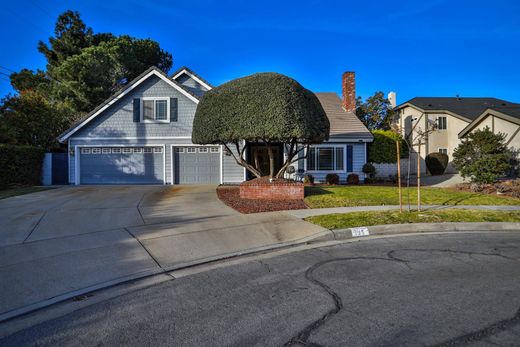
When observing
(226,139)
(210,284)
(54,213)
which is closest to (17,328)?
(210,284)

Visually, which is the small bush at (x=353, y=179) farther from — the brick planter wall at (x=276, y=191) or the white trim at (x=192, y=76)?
the white trim at (x=192, y=76)

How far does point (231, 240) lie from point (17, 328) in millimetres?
3957

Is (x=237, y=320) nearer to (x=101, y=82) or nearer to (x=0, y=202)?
(x=0, y=202)

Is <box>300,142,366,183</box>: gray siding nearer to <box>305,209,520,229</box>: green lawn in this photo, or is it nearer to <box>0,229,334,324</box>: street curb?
<box>305,209,520,229</box>: green lawn

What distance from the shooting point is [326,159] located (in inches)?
765

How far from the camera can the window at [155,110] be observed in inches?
736

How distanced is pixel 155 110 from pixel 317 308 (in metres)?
17.5

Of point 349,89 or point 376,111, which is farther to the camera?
point 376,111

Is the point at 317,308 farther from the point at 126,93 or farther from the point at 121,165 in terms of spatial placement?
the point at 126,93

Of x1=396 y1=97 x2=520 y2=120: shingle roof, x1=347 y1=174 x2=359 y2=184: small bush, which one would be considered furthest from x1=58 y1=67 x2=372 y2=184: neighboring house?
x1=396 y1=97 x2=520 y2=120: shingle roof

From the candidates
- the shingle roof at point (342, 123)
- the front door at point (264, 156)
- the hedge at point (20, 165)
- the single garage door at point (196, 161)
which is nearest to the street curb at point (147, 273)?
the single garage door at point (196, 161)

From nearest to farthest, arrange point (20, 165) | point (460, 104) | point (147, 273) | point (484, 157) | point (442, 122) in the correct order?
point (147, 273)
point (484, 157)
point (20, 165)
point (442, 122)
point (460, 104)

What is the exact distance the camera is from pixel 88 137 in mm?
18578

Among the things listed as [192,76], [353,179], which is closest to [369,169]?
[353,179]
